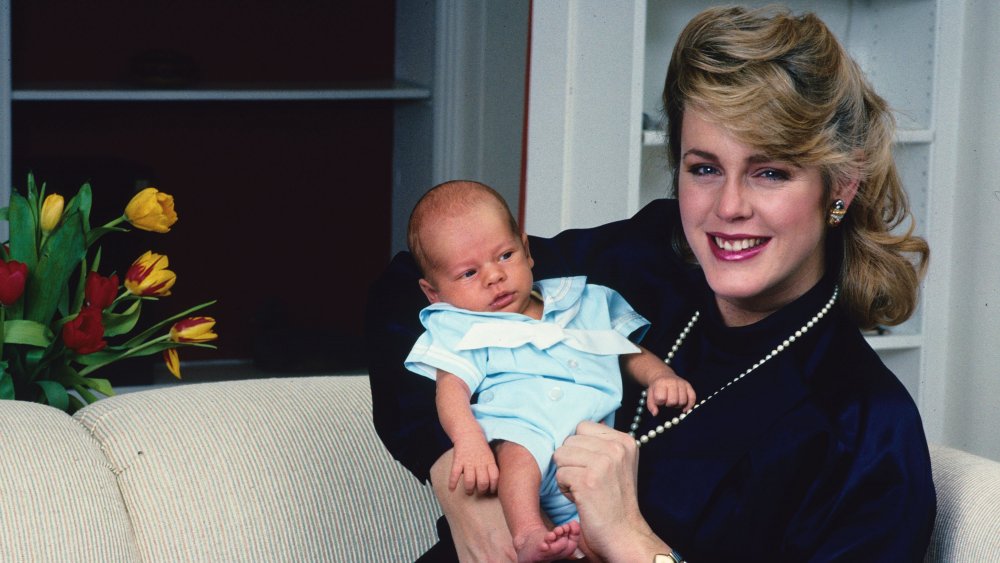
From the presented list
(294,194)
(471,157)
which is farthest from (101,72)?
(471,157)

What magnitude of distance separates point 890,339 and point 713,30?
1.85 metres

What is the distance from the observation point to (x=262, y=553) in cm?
156

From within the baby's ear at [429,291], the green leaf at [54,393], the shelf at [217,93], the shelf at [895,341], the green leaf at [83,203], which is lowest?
Result: the shelf at [895,341]

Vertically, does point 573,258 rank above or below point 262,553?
above

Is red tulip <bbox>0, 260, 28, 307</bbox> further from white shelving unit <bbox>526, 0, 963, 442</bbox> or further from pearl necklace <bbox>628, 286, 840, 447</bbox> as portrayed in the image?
white shelving unit <bbox>526, 0, 963, 442</bbox>

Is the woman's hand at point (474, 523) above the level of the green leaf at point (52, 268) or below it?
below

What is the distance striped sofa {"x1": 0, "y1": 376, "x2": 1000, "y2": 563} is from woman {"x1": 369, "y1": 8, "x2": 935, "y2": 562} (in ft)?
0.59

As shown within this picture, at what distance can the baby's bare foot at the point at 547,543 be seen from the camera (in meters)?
1.20

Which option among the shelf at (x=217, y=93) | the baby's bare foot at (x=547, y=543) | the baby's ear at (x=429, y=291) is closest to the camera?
the baby's bare foot at (x=547, y=543)

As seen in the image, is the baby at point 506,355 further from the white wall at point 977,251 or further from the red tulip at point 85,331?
the white wall at point 977,251

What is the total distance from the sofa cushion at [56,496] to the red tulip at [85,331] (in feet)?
0.46

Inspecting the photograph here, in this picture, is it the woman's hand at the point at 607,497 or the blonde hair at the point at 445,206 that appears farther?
the blonde hair at the point at 445,206

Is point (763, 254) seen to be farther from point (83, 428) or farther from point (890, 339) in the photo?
point (890, 339)

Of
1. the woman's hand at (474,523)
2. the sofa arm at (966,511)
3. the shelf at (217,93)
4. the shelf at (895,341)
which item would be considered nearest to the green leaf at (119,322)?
the woman's hand at (474,523)
